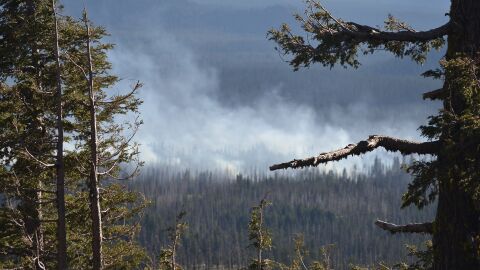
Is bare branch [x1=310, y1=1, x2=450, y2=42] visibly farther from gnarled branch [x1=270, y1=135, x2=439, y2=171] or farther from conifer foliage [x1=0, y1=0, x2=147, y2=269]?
conifer foliage [x1=0, y1=0, x2=147, y2=269]

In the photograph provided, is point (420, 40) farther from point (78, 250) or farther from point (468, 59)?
point (78, 250)

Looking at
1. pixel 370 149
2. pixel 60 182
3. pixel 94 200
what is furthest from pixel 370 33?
pixel 60 182

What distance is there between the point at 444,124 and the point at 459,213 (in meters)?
1.43

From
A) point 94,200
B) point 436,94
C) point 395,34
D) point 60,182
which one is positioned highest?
point 395,34

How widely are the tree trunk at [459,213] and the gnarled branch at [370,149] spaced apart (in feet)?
1.76

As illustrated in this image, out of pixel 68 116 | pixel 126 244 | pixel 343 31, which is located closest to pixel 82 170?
pixel 68 116

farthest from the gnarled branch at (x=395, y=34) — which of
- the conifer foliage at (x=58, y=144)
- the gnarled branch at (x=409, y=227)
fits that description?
the conifer foliage at (x=58, y=144)

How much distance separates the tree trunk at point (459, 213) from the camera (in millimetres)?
6867

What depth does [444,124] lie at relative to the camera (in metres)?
6.13

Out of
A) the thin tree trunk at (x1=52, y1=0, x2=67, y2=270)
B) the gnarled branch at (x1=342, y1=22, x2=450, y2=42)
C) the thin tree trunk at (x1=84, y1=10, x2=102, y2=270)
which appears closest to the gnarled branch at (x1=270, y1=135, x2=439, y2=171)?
the gnarled branch at (x1=342, y1=22, x2=450, y2=42)

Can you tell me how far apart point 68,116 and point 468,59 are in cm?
1187

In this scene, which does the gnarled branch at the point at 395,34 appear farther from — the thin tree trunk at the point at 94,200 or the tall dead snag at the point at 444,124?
the thin tree trunk at the point at 94,200

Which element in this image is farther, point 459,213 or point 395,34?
point 395,34

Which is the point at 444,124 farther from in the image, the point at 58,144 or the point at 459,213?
the point at 58,144
